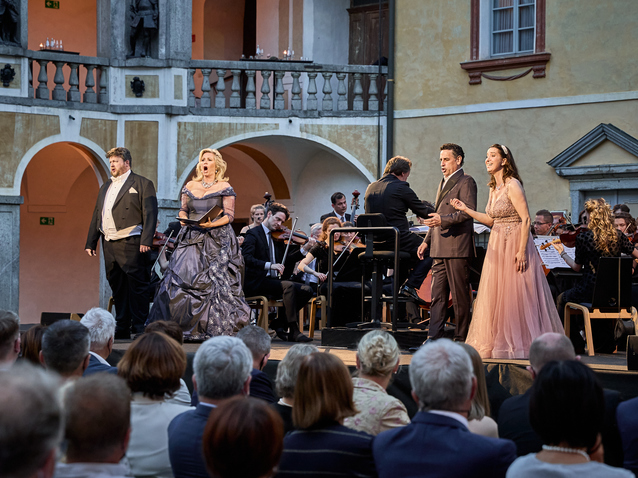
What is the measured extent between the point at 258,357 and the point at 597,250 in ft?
12.2

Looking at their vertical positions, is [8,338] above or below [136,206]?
below

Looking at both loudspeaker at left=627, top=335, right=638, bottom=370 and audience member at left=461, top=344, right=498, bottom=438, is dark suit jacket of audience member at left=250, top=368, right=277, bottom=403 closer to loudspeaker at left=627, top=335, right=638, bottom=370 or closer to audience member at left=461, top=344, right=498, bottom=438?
audience member at left=461, top=344, right=498, bottom=438

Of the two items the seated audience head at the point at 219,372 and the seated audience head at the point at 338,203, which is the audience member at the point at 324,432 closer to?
the seated audience head at the point at 219,372

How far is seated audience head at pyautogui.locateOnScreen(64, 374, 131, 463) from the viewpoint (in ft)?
6.93

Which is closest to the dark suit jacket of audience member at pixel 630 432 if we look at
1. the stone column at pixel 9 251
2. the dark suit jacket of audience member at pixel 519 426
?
the dark suit jacket of audience member at pixel 519 426

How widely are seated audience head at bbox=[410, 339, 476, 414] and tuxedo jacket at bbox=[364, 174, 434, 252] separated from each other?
378 cm

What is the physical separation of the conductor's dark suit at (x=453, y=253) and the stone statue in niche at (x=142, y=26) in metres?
7.19

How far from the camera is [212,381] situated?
9.77ft

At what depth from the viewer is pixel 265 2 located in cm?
1405

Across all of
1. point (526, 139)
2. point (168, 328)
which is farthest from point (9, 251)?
point (168, 328)

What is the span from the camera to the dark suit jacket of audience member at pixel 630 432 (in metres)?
3.13

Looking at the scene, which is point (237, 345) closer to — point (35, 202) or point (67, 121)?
point (67, 121)

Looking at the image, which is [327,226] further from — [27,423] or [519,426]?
[27,423]

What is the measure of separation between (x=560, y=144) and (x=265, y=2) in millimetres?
5561
